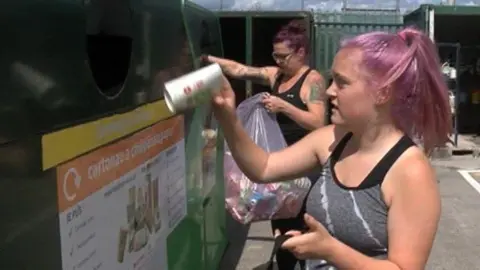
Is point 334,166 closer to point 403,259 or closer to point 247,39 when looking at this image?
point 403,259

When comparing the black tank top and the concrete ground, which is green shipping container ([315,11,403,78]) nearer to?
the concrete ground

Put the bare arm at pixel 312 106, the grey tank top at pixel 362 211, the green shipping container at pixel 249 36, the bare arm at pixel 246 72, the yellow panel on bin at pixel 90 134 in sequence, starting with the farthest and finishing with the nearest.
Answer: the green shipping container at pixel 249 36
the bare arm at pixel 246 72
the bare arm at pixel 312 106
the grey tank top at pixel 362 211
the yellow panel on bin at pixel 90 134

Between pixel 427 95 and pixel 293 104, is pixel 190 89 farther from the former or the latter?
pixel 293 104

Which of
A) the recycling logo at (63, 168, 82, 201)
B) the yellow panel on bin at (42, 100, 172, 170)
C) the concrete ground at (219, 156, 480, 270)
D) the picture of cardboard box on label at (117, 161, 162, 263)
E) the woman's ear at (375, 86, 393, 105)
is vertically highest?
the woman's ear at (375, 86, 393, 105)

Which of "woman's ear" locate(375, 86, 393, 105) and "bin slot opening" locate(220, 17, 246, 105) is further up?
"woman's ear" locate(375, 86, 393, 105)

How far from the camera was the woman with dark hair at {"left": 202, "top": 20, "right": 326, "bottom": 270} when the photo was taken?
4.35m

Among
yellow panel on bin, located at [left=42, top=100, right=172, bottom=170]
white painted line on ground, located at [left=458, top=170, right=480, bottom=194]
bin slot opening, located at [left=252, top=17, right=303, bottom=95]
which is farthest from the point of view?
bin slot opening, located at [left=252, top=17, right=303, bottom=95]

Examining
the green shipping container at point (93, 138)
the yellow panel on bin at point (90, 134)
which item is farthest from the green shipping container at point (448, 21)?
the yellow panel on bin at point (90, 134)

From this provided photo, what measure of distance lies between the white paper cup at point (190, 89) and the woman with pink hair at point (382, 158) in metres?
0.21

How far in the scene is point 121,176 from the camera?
235 centimetres

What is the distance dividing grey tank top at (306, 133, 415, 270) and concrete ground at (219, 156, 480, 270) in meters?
3.89

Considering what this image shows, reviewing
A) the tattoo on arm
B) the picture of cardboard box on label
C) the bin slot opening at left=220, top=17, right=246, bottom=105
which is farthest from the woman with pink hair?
the bin slot opening at left=220, top=17, right=246, bottom=105

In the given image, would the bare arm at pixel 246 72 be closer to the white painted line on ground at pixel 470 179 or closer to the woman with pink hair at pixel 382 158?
the woman with pink hair at pixel 382 158

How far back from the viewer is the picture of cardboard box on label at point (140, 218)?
2377 millimetres
